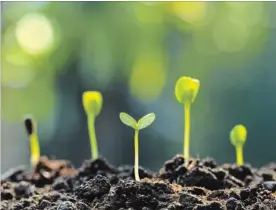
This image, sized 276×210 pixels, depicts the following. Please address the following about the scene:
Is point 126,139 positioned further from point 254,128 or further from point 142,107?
point 254,128

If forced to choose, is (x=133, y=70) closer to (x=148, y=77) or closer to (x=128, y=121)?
(x=148, y=77)

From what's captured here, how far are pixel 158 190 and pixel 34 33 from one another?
5.73 ft

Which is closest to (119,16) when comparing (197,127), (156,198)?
(197,127)

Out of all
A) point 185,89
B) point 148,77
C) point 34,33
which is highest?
point 34,33

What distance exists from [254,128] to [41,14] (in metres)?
1.00

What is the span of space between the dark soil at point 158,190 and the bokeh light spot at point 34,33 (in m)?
1.45

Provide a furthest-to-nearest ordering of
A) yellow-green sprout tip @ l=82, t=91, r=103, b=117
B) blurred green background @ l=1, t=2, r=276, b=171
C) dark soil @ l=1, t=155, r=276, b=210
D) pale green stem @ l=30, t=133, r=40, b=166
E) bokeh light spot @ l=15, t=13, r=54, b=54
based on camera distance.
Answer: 1. bokeh light spot @ l=15, t=13, r=54, b=54
2. blurred green background @ l=1, t=2, r=276, b=171
3. pale green stem @ l=30, t=133, r=40, b=166
4. yellow-green sprout tip @ l=82, t=91, r=103, b=117
5. dark soil @ l=1, t=155, r=276, b=210

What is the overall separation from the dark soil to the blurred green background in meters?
1.26

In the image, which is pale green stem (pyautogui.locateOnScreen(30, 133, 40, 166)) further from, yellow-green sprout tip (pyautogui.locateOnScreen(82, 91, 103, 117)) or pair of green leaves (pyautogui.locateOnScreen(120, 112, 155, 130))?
pair of green leaves (pyautogui.locateOnScreen(120, 112, 155, 130))

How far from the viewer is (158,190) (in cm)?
53

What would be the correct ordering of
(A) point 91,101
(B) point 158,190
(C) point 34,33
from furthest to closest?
(C) point 34,33 → (A) point 91,101 → (B) point 158,190

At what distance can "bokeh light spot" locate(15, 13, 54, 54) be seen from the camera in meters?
2.13

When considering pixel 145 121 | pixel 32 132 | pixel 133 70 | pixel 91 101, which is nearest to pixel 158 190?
pixel 145 121

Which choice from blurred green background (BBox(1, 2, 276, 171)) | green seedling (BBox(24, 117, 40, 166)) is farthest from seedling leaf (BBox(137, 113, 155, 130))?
blurred green background (BBox(1, 2, 276, 171))
